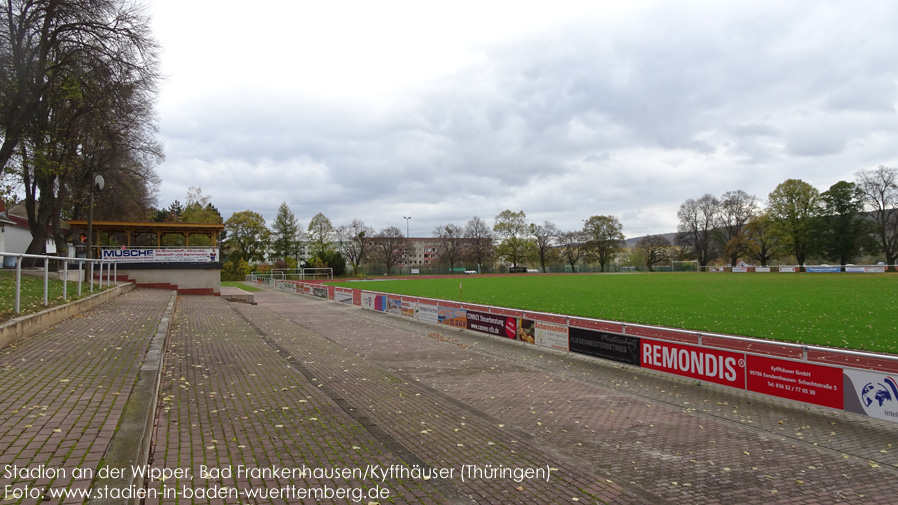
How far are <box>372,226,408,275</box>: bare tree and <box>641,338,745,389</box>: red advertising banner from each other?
103m

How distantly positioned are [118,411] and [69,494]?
2.01 meters

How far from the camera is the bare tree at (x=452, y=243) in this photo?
122 m

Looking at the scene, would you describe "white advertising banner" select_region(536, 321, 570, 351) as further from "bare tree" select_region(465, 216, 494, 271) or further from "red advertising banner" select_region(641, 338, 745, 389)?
"bare tree" select_region(465, 216, 494, 271)

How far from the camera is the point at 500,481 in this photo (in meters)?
4.99

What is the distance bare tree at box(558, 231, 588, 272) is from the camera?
115 meters

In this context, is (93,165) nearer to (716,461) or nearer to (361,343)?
(361,343)

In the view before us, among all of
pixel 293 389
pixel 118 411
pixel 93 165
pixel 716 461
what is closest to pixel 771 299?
pixel 716 461

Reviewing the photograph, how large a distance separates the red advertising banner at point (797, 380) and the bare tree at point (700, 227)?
93.3 m

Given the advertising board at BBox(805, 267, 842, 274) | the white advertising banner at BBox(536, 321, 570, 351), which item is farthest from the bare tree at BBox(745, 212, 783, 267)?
the white advertising banner at BBox(536, 321, 570, 351)

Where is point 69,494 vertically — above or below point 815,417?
above

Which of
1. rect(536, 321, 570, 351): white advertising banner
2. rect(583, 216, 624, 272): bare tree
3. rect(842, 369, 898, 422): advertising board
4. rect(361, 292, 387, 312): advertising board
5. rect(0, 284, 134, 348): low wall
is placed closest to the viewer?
rect(842, 369, 898, 422): advertising board

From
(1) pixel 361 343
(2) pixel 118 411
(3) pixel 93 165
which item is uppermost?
(3) pixel 93 165

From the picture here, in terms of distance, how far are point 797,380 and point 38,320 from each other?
1349 centimetres

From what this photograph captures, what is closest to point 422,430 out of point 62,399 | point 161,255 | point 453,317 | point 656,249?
point 62,399
